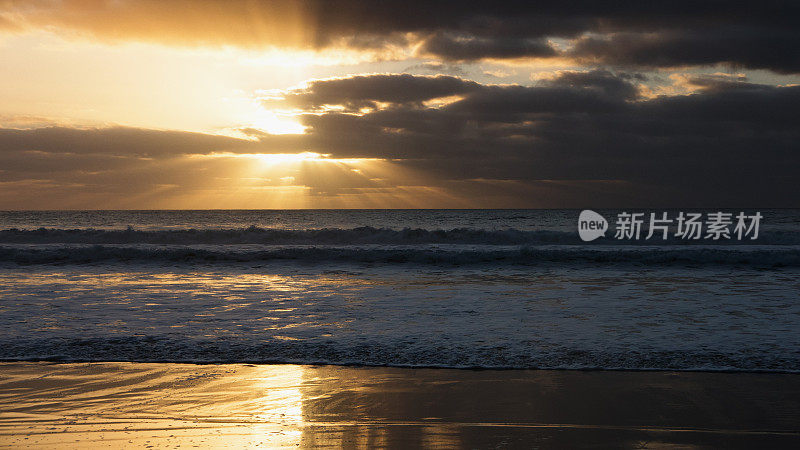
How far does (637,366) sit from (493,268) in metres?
10.9

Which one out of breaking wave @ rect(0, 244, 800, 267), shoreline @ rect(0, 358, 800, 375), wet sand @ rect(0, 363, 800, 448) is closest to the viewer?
wet sand @ rect(0, 363, 800, 448)

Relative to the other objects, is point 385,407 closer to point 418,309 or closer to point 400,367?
point 400,367

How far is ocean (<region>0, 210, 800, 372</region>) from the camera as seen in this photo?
6855 mm

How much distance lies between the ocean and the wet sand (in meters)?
0.51

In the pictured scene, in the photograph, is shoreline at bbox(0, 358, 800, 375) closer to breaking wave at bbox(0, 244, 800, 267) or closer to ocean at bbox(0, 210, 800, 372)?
ocean at bbox(0, 210, 800, 372)

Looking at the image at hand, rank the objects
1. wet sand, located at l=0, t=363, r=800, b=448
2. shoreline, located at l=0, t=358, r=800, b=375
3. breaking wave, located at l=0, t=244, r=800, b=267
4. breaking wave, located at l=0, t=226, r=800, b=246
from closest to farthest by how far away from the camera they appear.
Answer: wet sand, located at l=0, t=363, r=800, b=448
shoreline, located at l=0, t=358, r=800, b=375
breaking wave, located at l=0, t=244, r=800, b=267
breaking wave, located at l=0, t=226, r=800, b=246

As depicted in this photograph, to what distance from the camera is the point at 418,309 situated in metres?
9.83

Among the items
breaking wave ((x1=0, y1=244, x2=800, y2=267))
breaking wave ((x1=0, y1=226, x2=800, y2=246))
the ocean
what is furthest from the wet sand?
breaking wave ((x1=0, y1=226, x2=800, y2=246))

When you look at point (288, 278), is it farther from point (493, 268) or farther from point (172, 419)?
point (172, 419)

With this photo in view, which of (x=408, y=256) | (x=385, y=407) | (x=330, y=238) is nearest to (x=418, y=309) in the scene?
(x=385, y=407)

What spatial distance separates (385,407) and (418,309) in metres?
4.92

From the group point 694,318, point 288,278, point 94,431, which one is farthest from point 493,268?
point 94,431

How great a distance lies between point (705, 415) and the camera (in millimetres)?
4684

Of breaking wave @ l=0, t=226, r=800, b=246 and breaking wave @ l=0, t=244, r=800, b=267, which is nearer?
breaking wave @ l=0, t=244, r=800, b=267
